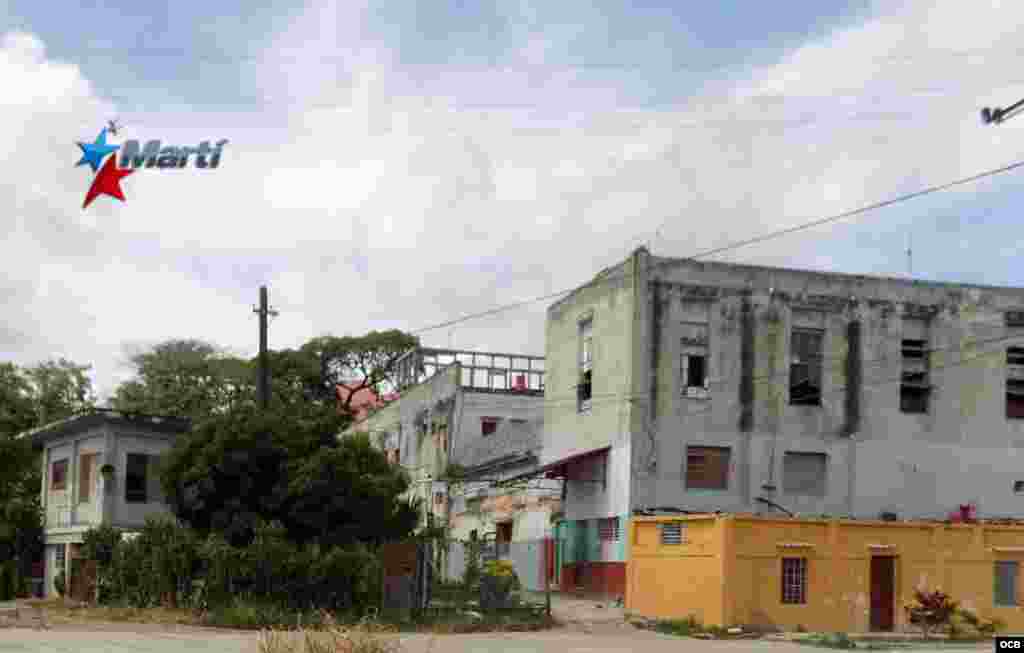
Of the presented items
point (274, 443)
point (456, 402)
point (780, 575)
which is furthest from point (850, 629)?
point (456, 402)

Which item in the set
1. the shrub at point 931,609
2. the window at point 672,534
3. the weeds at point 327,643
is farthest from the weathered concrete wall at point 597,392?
the weeds at point 327,643

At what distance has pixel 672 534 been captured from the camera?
1485 inches

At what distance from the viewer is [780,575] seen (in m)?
36.2

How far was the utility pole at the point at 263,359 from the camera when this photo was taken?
41219mm

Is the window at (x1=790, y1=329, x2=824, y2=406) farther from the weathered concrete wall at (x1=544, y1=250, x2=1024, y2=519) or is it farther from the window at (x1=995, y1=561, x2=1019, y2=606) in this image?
the window at (x1=995, y1=561, x2=1019, y2=606)

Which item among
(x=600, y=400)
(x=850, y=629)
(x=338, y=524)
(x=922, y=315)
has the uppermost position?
(x=922, y=315)

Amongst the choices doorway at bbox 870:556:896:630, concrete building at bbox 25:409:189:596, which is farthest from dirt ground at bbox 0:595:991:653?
concrete building at bbox 25:409:189:596

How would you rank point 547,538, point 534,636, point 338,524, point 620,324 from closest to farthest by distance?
point 534,636, point 338,524, point 620,324, point 547,538

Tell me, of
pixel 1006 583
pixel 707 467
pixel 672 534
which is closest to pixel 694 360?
pixel 707 467

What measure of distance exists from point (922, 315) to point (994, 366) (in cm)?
291

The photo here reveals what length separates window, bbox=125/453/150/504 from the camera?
1784 inches

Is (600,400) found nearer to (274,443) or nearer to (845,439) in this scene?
(845,439)

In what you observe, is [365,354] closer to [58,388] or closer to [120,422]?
[58,388]

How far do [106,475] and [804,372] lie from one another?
72.3ft
